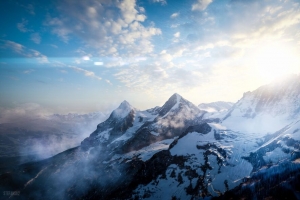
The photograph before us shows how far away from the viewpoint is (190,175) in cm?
9612

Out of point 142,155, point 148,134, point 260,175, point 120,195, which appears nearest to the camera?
point 260,175

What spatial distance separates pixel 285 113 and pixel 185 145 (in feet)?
263

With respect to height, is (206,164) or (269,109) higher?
(269,109)

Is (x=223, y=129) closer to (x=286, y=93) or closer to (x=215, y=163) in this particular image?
(x=215, y=163)

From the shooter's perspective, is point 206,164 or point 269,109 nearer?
point 206,164

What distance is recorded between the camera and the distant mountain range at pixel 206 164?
57.0 metres

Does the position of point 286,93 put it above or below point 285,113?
above

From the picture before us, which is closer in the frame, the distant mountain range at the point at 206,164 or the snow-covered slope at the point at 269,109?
the distant mountain range at the point at 206,164

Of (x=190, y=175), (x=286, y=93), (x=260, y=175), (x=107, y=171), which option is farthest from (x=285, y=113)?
(x=107, y=171)

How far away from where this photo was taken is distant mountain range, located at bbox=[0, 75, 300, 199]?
57.0m

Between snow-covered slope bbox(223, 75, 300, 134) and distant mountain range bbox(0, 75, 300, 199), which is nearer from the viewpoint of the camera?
distant mountain range bbox(0, 75, 300, 199)

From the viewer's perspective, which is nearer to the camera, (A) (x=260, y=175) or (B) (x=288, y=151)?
(A) (x=260, y=175)

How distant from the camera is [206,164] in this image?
330ft

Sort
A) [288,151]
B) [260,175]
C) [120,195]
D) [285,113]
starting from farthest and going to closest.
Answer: [285,113] → [120,195] → [288,151] → [260,175]
